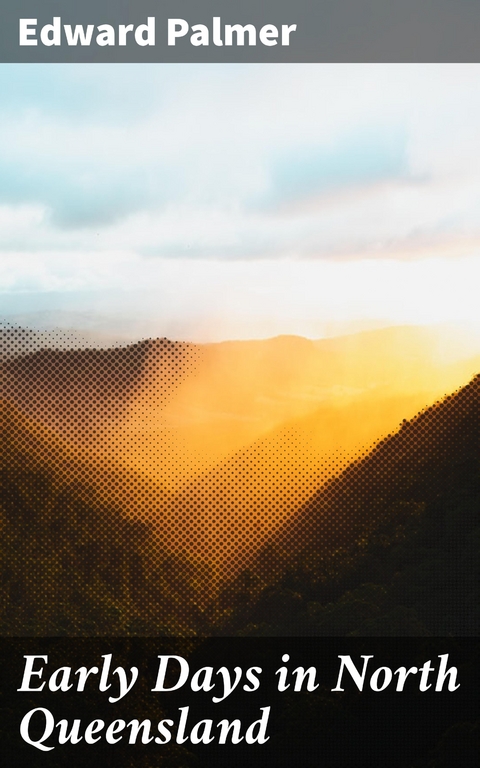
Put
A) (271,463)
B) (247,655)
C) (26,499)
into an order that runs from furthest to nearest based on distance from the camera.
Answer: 1. (26,499)
2. (247,655)
3. (271,463)

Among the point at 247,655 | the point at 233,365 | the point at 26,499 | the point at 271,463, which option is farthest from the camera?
the point at 26,499

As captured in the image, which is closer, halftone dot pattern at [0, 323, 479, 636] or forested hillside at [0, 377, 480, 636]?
halftone dot pattern at [0, 323, 479, 636]

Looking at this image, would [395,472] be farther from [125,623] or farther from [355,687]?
[125,623]

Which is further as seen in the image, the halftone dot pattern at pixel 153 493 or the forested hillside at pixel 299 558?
the forested hillside at pixel 299 558

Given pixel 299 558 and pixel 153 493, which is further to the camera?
pixel 299 558

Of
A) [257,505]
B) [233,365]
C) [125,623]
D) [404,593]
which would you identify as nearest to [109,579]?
[125,623]

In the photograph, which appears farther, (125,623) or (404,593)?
(125,623)

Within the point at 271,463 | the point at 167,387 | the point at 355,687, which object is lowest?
the point at 355,687

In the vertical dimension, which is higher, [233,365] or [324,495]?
[233,365]
